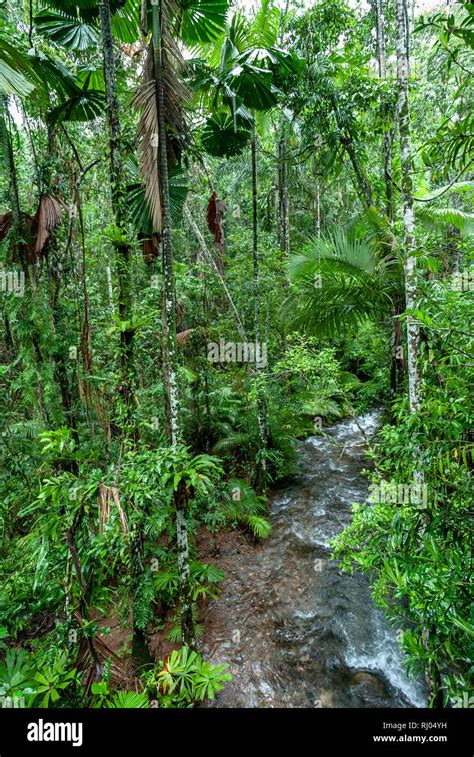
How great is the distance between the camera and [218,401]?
788 centimetres

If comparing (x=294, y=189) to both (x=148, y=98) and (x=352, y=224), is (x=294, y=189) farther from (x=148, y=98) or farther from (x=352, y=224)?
(x=148, y=98)

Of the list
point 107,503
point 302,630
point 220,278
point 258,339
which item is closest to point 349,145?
point 220,278

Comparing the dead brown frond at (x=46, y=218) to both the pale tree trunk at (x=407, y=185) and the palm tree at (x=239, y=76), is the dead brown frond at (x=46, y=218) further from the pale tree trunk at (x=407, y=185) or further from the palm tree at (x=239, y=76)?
the pale tree trunk at (x=407, y=185)

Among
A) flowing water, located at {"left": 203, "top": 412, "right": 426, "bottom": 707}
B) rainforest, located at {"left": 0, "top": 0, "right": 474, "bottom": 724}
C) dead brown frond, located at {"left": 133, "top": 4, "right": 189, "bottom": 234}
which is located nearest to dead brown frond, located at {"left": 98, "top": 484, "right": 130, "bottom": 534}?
rainforest, located at {"left": 0, "top": 0, "right": 474, "bottom": 724}

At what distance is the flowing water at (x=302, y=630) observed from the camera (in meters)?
3.73

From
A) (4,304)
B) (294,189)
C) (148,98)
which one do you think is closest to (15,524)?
(4,304)

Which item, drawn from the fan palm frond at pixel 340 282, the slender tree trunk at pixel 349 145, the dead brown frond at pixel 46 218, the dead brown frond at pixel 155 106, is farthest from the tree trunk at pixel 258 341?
the dead brown frond at pixel 46 218

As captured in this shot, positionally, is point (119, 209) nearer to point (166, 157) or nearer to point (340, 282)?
point (166, 157)

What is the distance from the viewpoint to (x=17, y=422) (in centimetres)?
624

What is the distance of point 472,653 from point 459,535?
0.54 meters

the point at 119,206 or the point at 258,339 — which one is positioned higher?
the point at 119,206

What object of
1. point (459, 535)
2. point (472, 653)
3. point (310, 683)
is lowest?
point (310, 683)

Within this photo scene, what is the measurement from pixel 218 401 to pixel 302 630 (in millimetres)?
4533

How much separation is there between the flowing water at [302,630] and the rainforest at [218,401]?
0.03 metres
